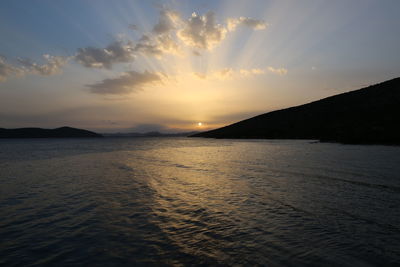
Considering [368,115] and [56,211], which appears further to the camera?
[368,115]

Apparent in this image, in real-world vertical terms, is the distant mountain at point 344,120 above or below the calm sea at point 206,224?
above

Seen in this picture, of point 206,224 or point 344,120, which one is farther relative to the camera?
point 344,120

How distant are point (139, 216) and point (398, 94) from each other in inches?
5181

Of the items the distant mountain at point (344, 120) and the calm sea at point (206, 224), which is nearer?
the calm sea at point (206, 224)

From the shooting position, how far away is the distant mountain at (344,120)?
6744 centimetres

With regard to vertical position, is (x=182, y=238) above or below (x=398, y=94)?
below

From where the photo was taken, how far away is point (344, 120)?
107188mm

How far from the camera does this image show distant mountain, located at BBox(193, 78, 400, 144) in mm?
67438

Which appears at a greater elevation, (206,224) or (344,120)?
(344,120)

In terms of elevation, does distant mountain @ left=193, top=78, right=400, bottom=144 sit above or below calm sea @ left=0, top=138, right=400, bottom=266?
above

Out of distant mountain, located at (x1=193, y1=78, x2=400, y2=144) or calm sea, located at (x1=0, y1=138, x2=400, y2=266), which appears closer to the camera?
calm sea, located at (x1=0, y1=138, x2=400, y2=266)

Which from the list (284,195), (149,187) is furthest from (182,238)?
(149,187)

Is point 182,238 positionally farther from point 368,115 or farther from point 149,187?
point 368,115

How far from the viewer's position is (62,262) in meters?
7.55
